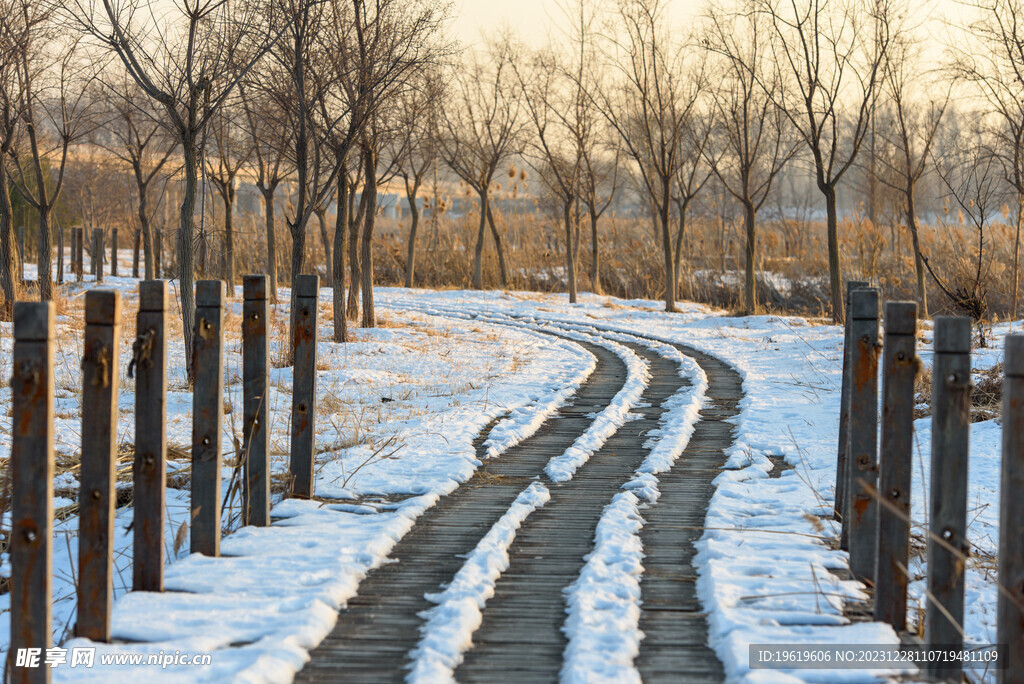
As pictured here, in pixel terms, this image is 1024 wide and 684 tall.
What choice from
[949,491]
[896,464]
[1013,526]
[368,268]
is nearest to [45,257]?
[368,268]

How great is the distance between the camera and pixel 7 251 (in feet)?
45.7

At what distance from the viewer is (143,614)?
3508 millimetres

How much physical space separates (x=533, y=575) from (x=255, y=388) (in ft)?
5.44

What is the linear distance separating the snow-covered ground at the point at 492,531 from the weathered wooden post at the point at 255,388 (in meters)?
0.27

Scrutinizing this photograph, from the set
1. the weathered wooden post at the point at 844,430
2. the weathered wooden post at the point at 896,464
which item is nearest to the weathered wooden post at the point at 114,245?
the weathered wooden post at the point at 844,430

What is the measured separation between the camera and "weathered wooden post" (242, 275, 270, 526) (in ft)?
14.7

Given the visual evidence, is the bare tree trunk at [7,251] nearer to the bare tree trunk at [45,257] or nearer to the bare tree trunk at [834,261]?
the bare tree trunk at [45,257]

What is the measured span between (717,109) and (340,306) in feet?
33.4

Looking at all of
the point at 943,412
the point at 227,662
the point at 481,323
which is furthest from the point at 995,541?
the point at 481,323

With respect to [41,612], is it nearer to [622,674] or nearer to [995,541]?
[622,674]

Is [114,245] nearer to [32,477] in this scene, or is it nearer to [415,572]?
[415,572]

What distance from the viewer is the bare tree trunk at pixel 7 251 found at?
45.4 feet

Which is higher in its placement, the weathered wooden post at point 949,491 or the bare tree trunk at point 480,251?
the bare tree trunk at point 480,251

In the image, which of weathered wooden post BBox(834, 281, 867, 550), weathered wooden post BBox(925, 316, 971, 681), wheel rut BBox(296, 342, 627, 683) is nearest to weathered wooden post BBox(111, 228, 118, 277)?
wheel rut BBox(296, 342, 627, 683)
